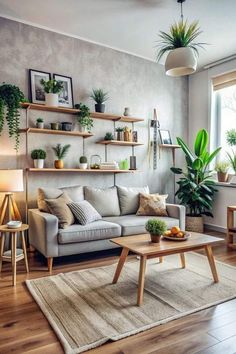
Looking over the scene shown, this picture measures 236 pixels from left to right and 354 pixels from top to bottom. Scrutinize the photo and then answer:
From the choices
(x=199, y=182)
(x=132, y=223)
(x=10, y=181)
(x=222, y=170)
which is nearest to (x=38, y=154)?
(x=10, y=181)

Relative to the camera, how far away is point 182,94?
5598mm

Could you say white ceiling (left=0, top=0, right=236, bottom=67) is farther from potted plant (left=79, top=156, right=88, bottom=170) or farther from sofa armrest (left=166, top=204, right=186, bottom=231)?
sofa armrest (left=166, top=204, right=186, bottom=231)

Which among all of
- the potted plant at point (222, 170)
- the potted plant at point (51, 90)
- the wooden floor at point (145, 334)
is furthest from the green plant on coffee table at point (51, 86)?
the potted plant at point (222, 170)

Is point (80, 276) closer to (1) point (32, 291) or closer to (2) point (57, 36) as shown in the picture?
(1) point (32, 291)

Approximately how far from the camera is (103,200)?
4098mm

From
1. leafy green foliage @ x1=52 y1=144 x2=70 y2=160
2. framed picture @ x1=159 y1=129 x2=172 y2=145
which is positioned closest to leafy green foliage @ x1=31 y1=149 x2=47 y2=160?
leafy green foliage @ x1=52 y1=144 x2=70 y2=160

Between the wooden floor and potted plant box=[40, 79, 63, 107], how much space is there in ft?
8.11

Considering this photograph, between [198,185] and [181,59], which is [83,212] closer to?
[181,59]

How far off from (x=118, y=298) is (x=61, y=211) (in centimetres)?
131

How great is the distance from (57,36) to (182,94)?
2.65 m

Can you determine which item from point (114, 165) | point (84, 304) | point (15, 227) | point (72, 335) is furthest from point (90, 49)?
point (72, 335)

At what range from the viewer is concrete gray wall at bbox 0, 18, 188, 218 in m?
3.86

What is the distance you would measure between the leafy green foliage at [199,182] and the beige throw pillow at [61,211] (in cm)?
227

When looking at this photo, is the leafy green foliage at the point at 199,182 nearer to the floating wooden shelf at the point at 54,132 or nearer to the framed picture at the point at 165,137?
the framed picture at the point at 165,137
